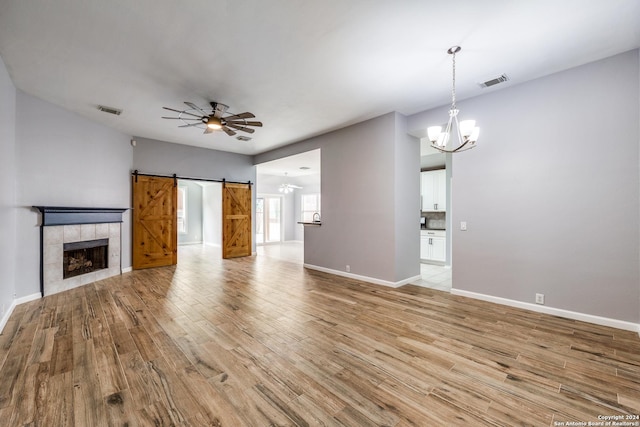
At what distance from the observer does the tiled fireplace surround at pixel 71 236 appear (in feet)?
14.3

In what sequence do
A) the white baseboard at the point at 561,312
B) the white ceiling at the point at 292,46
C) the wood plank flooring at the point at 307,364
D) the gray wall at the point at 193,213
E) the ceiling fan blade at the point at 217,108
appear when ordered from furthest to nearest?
the gray wall at the point at 193,213
the ceiling fan blade at the point at 217,108
the white baseboard at the point at 561,312
the white ceiling at the point at 292,46
the wood plank flooring at the point at 307,364

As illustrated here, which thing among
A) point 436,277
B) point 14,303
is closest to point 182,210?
point 14,303

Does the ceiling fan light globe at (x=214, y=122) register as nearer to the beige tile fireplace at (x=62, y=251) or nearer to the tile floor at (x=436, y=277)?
the beige tile fireplace at (x=62, y=251)

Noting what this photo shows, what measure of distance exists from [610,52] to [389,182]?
2937mm

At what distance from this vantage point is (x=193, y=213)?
1122 cm

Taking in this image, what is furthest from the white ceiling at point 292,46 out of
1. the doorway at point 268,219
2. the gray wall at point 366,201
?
the doorway at point 268,219

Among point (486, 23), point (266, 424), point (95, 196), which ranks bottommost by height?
point (266, 424)

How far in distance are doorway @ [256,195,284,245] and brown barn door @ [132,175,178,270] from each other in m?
4.57

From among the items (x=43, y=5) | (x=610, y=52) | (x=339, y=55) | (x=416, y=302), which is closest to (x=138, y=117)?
(x=43, y=5)

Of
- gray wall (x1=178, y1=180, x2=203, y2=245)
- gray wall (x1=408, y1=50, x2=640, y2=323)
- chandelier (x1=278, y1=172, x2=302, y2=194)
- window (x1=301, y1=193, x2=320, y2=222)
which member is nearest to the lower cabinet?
gray wall (x1=408, y1=50, x2=640, y2=323)

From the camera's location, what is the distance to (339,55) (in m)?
3.04

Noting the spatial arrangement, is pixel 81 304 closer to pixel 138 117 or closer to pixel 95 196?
pixel 95 196

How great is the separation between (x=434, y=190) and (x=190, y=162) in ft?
21.0

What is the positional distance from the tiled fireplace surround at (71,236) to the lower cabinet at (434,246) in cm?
705
